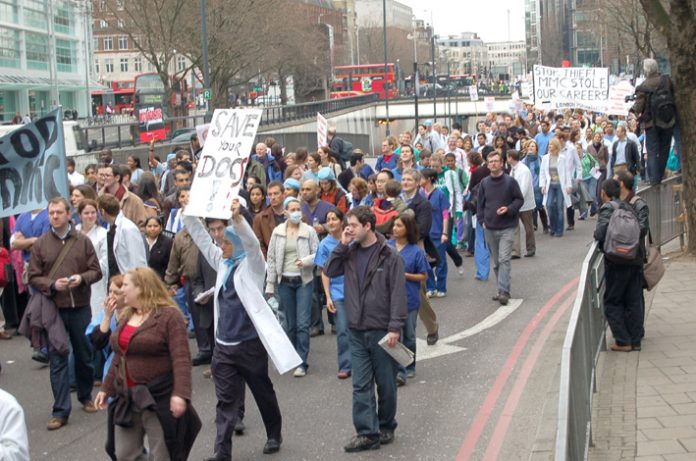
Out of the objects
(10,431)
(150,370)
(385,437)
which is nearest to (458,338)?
(385,437)

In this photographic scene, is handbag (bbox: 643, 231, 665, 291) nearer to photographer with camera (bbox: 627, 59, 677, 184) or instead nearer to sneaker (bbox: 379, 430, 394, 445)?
sneaker (bbox: 379, 430, 394, 445)

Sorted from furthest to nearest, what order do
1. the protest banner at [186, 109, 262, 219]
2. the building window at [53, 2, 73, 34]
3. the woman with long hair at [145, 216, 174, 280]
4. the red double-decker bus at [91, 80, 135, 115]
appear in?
the red double-decker bus at [91, 80, 135, 115], the building window at [53, 2, 73, 34], the woman with long hair at [145, 216, 174, 280], the protest banner at [186, 109, 262, 219]

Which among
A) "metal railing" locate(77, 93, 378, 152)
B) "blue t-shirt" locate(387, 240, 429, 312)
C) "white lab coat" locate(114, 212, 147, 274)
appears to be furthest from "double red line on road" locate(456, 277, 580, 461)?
"metal railing" locate(77, 93, 378, 152)

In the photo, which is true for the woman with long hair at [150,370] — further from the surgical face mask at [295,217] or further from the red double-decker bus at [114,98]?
the red double-decker bus at [114,98]

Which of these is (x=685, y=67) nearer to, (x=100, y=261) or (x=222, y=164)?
(x=100, y=261)

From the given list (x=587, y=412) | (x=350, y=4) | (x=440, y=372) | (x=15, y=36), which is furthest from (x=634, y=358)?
(x=350, y=4)

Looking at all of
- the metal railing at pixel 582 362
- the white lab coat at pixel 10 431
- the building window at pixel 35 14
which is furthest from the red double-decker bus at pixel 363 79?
the white lab coat at pixel 10 431

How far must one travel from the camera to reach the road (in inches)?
346

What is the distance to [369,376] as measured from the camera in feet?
27.9

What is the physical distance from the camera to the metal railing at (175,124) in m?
33.8

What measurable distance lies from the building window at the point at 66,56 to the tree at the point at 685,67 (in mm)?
84037

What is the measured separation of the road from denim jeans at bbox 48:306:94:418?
185 millimetres

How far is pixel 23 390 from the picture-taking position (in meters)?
11.0

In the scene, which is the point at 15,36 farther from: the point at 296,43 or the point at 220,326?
the point at 220,326
